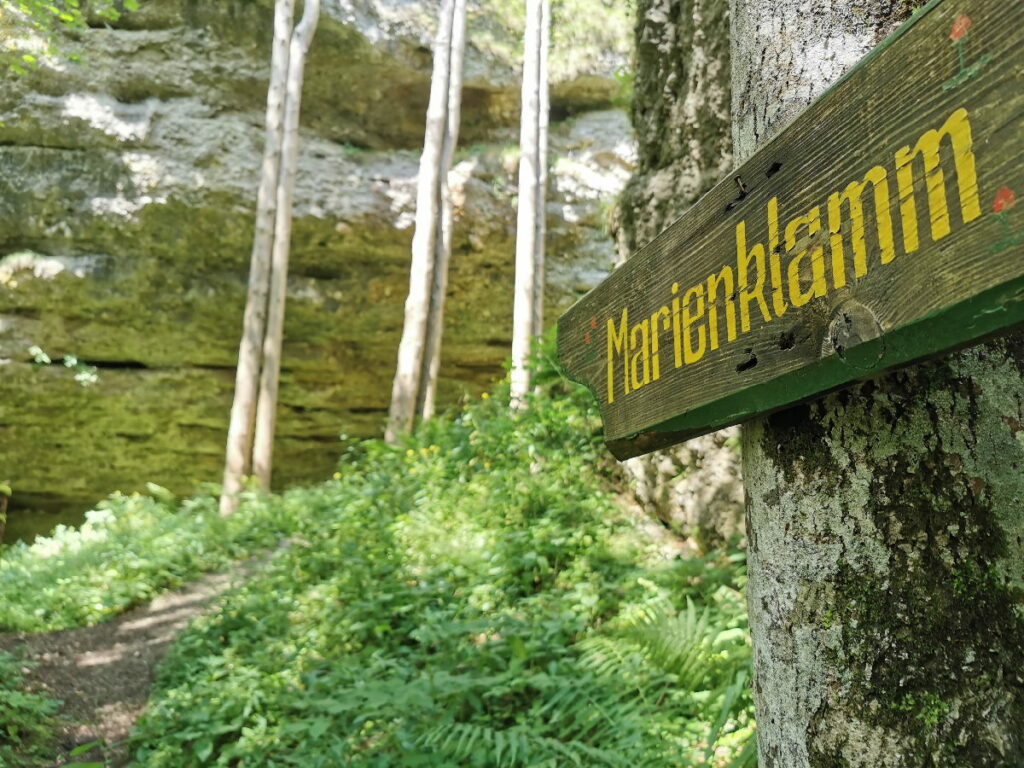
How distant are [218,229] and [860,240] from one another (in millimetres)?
12546

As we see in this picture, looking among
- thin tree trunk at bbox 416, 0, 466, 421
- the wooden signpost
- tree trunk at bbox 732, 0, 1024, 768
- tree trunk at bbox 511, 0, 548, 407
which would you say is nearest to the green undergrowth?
tree trunk at bbox 732, 0, 1024, 768

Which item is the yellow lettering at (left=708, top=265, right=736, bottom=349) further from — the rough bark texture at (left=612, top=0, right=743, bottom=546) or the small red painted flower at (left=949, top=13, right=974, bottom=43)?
the rough bark texture at (left=612, top=0, right=743, bottom=546)

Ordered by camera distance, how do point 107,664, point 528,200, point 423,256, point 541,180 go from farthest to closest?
point 541,180
point 528,200
point 423,256
point 107,664

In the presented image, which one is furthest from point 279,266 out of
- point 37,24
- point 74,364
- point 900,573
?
point 900,573

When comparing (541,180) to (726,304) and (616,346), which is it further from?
(726,304)

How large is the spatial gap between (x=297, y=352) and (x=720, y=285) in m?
13.0

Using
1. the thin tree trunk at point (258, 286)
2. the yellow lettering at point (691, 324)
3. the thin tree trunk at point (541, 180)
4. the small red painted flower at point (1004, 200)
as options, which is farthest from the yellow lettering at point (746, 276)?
the thin tree trunk at point (258, 286)

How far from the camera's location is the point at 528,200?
10688mm

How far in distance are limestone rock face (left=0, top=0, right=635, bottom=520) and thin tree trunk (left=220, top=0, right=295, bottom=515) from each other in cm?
127

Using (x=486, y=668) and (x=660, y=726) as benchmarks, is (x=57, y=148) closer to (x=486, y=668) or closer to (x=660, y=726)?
(x=486, y=668)

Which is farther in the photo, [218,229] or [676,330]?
[218,229]

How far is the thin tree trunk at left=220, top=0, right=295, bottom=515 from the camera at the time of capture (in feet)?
33.2

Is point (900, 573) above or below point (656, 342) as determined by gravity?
below

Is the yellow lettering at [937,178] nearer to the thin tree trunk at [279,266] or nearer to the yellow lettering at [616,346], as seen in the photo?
the yellow lettering at [616,346]
